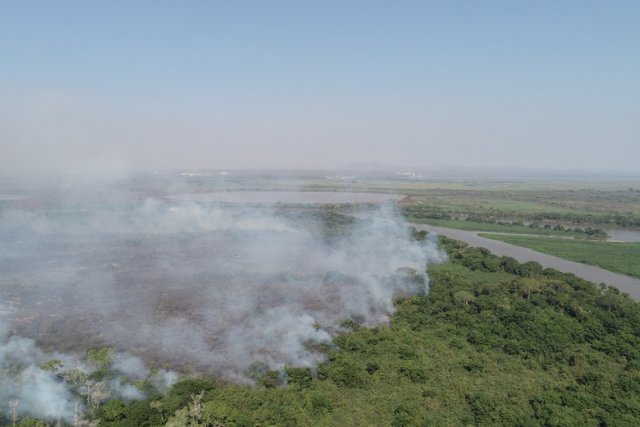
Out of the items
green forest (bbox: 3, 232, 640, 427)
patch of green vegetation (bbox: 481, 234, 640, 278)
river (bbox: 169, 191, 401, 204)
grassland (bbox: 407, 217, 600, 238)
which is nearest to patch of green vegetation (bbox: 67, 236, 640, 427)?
green forest (bbox: 3, 232, 640, 427)

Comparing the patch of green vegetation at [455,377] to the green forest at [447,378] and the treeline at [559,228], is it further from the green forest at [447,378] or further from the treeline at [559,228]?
the treeline at [559,228]

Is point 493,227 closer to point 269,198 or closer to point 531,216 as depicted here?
point 531,216

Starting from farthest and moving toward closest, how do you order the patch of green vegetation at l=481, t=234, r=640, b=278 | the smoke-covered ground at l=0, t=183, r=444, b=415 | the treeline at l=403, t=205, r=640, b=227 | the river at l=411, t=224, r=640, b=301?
the treeline at l=403, t=205, r=640, b=227
the patch of green vegetation at l=481, t=234, r=640, b=278
the river at l=411, t=224, r=640, b=301
the smoke-covered ground at l=0, t=183, r=444, b=415

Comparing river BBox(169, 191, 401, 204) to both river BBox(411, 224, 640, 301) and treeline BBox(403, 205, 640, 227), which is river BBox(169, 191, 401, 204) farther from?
river BBox(411, 224, 640, 301)

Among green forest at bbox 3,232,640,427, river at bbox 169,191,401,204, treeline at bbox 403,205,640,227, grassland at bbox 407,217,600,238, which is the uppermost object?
river at bbox 169,191,401,204

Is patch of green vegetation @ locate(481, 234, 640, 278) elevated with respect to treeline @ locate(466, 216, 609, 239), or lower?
lower

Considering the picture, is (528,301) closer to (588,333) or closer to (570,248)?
(588,333)
